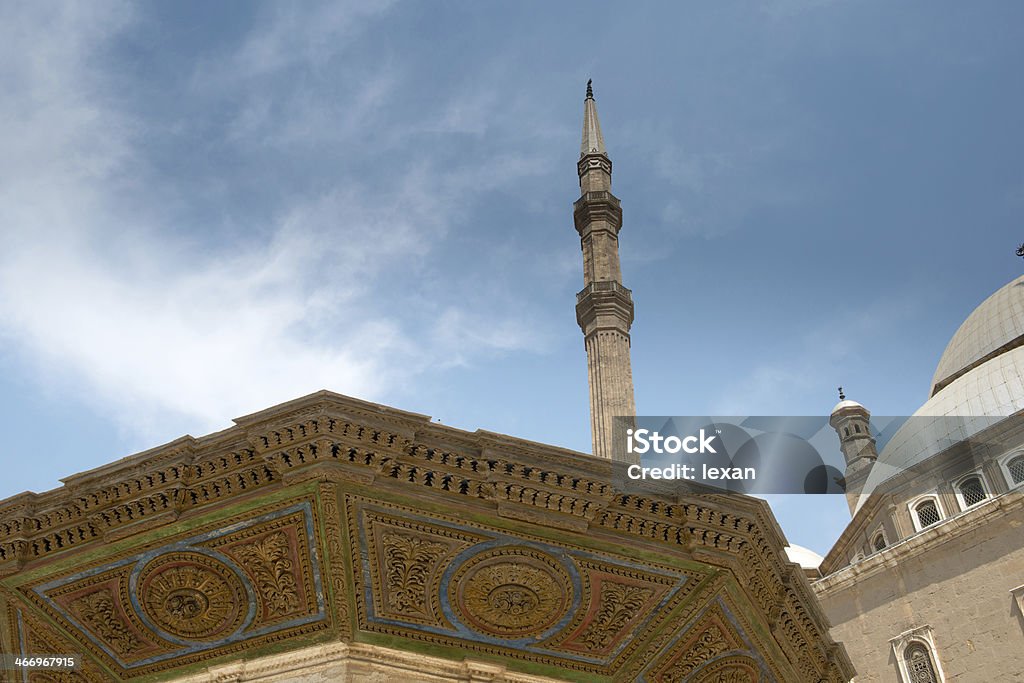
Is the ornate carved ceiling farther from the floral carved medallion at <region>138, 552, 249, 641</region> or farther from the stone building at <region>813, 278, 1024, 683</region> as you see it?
the stone building at <region>813, 278, 1024, 683</region>

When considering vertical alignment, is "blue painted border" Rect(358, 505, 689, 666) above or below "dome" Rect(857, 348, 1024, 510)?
below

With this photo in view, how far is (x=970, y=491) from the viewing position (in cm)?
2048

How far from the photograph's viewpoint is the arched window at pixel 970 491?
795 inches


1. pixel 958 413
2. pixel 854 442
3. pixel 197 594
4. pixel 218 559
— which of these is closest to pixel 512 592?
pixel 218 559

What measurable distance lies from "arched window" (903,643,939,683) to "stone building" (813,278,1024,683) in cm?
2

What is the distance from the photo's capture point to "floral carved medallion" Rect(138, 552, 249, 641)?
736cm

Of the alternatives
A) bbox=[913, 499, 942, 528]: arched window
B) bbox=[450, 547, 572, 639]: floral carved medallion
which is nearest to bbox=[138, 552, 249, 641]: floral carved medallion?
bbox=[450, 547, 572, 639]: floral carved medallion

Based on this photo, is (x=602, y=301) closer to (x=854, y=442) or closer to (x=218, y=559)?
(x=854, y=442)

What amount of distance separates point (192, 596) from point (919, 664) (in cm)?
1396

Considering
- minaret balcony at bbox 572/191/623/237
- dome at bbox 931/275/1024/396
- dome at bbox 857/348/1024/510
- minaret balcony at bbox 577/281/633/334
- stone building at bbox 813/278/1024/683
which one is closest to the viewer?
stone building at bbox 813/278/1024/683

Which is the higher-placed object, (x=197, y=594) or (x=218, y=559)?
(x=218, y=559)

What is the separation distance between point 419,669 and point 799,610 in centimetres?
349

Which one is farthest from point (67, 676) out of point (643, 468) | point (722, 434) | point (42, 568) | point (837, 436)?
point (837, 436)

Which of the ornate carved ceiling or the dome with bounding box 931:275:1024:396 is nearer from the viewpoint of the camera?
the ornate carved ceiling
